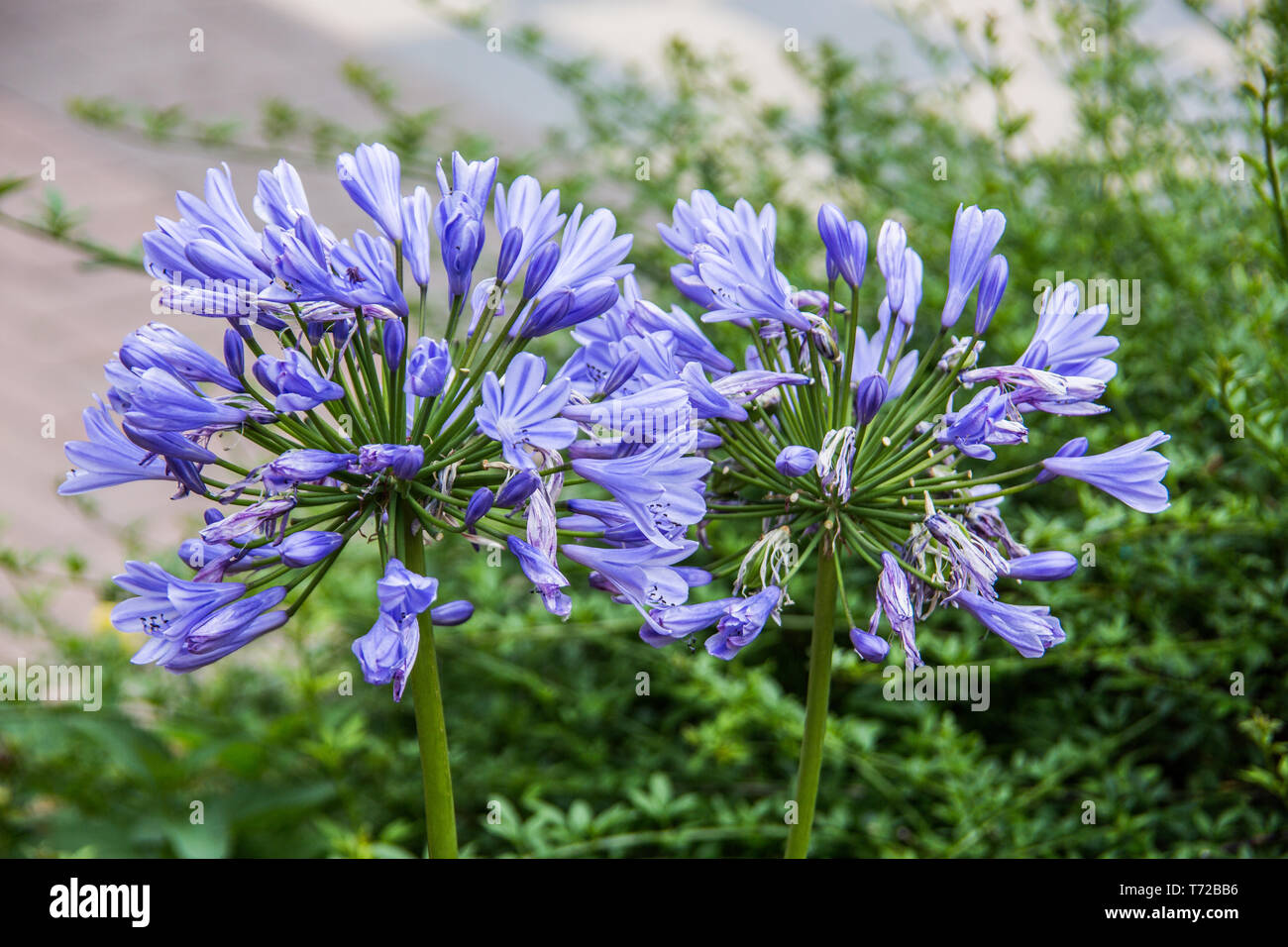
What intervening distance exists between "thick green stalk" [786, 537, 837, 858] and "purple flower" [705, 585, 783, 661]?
0.06m

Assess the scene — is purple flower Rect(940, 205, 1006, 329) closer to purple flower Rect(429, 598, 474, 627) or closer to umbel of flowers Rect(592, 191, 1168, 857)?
umbel of flowers Rect(592, 191, 1168, 857)

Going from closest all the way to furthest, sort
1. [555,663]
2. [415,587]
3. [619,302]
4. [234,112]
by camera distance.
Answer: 1. [415,587]
2. [619,302]
3. [555,663]
4. [234,112]

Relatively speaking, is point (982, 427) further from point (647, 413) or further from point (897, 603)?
point (647, 413)

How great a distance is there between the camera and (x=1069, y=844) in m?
2.24

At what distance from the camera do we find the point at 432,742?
1265 mm

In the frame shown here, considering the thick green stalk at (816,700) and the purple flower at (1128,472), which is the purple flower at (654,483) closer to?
the thick green stalk at (816,700)

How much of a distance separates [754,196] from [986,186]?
93 centimetres

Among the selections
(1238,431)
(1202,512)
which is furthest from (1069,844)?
(1238,431)

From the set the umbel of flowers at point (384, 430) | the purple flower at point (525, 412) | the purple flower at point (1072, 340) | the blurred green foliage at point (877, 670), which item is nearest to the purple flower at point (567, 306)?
the umbel of flowers at point (384, 430)

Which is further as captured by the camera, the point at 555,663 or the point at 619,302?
the point at 555,663

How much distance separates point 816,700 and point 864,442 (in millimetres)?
322

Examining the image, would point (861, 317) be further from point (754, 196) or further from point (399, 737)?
point (399, 737)

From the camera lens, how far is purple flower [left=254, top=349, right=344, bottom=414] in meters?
1.19

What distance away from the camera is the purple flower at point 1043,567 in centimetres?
133
